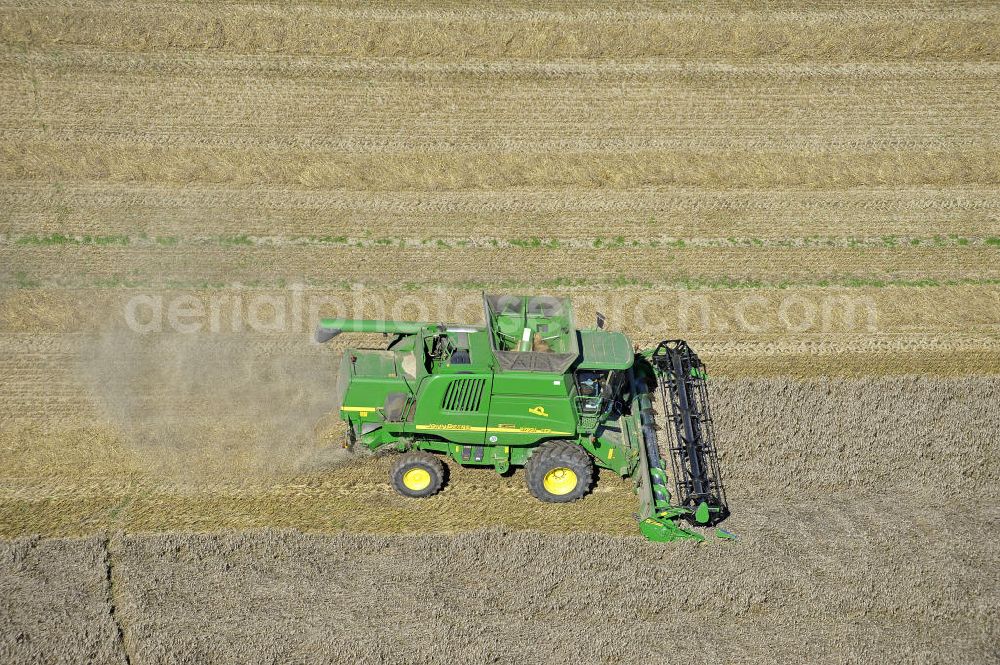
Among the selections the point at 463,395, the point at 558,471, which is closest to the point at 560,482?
the point at 558,471

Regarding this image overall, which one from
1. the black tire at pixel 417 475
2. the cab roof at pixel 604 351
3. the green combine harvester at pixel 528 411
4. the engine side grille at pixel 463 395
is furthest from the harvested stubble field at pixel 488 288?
the cab roof at pixel 604 351

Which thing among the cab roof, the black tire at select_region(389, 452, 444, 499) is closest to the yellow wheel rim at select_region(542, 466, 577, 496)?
the black tire at select_region(389, 452, 444, 499)

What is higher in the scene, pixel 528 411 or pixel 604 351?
pixel 604 351

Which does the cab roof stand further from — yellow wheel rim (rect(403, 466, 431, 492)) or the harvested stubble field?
yellow wheel rim (rect(403, 466, 431, 492))

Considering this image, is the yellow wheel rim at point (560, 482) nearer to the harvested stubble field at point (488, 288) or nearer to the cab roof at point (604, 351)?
the harvested stubble field at point (488, 288)

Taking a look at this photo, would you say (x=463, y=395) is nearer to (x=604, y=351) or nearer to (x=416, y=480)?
(x=416, y=480)
